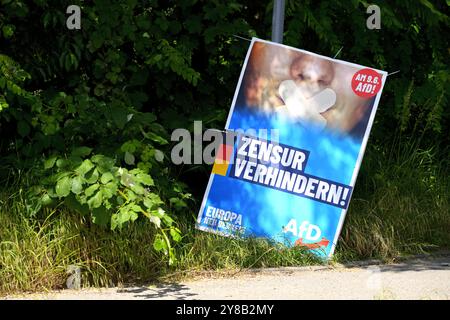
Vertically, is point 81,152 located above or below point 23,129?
below

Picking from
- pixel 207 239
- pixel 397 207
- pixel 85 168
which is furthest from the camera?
pixel 397 207

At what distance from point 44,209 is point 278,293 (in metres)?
2.07

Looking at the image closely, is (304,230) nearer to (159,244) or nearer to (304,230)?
(304,230)

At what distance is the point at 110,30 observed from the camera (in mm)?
7590

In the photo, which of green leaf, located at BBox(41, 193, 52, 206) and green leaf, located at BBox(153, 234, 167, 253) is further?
green leaf, located at BBox(41, 193, 52, 206)

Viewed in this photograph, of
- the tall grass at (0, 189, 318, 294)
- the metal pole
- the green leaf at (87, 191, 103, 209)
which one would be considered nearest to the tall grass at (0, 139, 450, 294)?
the tall grass at (0, 189, 318, 294)

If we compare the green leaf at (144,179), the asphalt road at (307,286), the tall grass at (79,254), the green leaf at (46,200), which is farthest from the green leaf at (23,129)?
the asphalt road at (307,286)

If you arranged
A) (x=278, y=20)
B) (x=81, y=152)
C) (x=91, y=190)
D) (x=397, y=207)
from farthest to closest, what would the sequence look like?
(x=397, y=207)
(x=278, y=20)
(x=81, y=152)
(x=91, y=190)

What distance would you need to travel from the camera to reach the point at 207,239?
720 cm

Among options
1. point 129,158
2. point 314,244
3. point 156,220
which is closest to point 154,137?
point 129,158

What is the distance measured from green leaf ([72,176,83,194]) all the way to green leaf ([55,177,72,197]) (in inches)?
1.5

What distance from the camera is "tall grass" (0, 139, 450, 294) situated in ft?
21.2

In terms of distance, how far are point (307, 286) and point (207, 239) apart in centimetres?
110

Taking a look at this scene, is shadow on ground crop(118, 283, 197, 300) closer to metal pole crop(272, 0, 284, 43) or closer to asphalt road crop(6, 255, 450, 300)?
asphalt road crop(6, 255, 450, 300)
